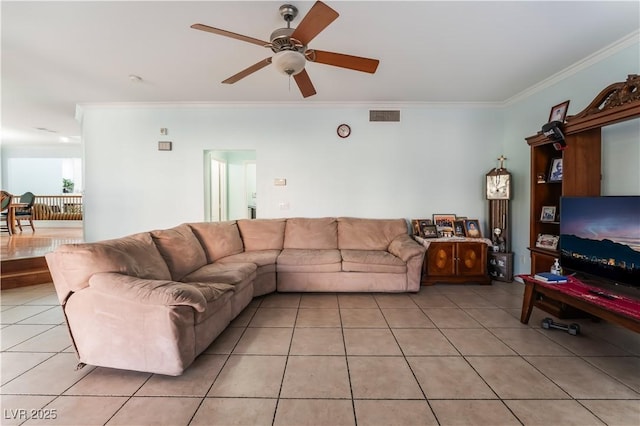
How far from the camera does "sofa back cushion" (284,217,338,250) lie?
3975mm

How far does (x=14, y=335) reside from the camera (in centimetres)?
237

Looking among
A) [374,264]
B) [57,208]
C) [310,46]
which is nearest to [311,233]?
[374,264]

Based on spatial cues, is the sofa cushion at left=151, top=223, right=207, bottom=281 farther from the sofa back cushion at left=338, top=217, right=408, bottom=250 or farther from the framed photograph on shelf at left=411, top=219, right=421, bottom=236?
the framed photograph on shelf at left=411, top=219, right=421, bottom=236

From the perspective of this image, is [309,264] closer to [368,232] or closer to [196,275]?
[368,232]

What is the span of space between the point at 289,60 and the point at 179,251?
2060mm

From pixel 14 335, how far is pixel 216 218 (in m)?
3.46

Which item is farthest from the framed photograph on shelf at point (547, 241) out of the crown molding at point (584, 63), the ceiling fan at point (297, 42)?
the ceiling fan at point (297, 42)

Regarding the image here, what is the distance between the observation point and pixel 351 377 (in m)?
1.81

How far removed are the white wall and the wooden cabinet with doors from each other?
73 cm

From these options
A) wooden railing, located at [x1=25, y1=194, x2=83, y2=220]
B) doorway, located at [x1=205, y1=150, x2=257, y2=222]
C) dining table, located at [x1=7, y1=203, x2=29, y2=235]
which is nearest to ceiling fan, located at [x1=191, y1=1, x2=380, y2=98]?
doorway, located at [x1=205, y1=150, x2=257, y2=222]

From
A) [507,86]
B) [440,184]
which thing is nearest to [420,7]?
[507,86]

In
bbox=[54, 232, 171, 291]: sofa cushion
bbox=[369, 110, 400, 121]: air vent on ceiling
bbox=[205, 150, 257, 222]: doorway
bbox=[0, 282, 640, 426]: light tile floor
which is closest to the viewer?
bbox=[0, 282, 640, 426]: light tile floor

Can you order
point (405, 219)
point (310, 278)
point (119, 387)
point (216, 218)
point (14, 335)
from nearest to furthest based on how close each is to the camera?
point (119, 387)
point (14, 335)
point (310, 278)
point (405, 219)
point (216, 218)

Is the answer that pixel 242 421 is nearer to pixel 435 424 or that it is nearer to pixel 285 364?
pixel 285 364
